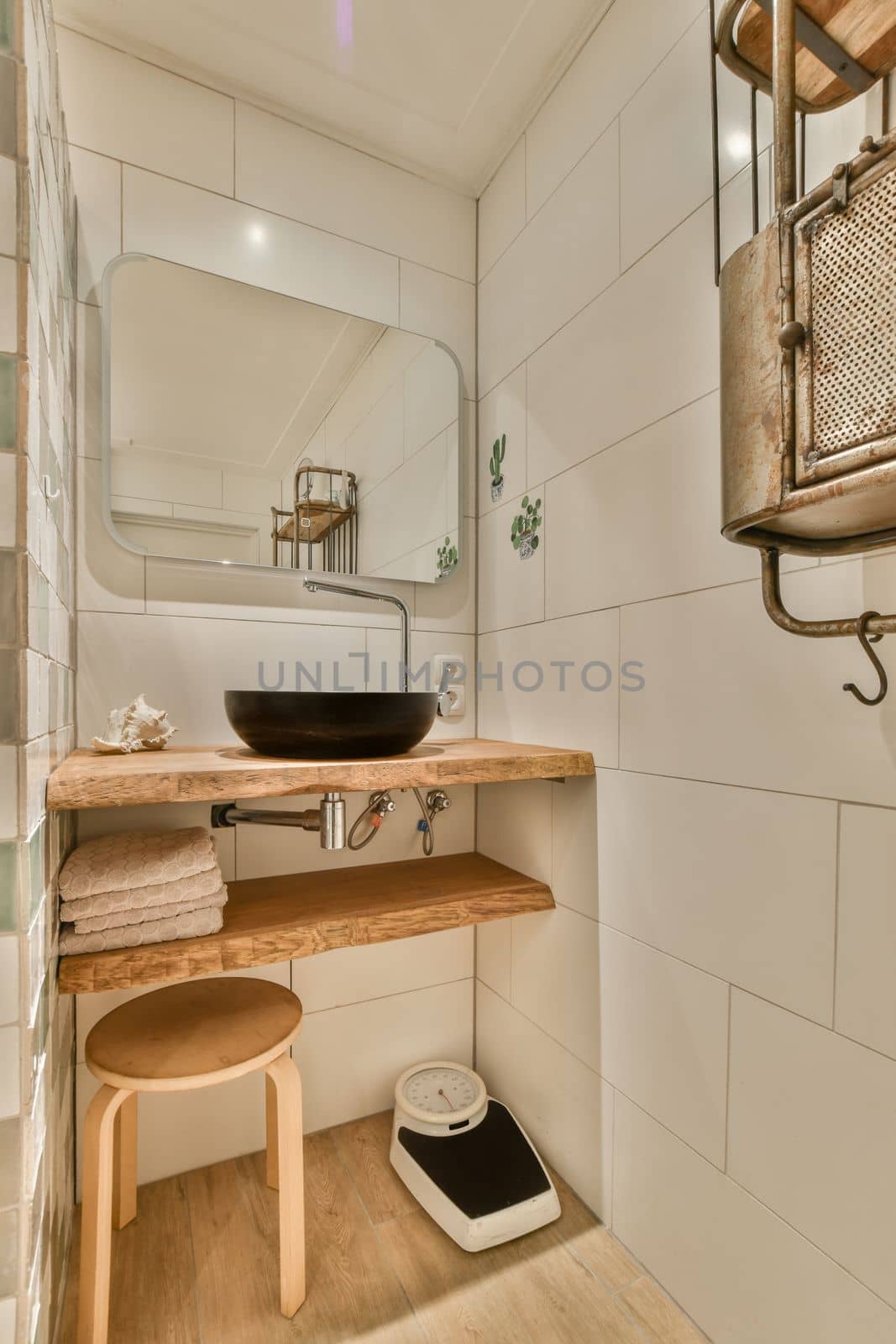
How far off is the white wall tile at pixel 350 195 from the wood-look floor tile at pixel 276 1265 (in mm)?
2168

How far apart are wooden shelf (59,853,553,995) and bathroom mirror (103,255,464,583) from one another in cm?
72

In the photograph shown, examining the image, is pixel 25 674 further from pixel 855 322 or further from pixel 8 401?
pixel 855 322

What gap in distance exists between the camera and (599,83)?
1.32 metres

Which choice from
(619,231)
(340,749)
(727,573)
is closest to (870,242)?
(727,573)

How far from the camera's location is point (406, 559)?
1667 mm

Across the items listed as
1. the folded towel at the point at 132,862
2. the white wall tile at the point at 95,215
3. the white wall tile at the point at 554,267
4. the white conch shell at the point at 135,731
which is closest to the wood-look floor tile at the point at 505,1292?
the folded towel at the point at 132,862

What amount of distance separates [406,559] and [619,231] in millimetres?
815

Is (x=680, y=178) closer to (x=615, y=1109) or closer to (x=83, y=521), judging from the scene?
(x=83, y=521)

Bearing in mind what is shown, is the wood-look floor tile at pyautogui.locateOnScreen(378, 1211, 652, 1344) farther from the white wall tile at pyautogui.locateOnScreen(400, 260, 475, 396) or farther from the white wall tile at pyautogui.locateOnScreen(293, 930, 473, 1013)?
the white wall tile at pyautogui.locateOnScreen(400, 260, 475, 396)

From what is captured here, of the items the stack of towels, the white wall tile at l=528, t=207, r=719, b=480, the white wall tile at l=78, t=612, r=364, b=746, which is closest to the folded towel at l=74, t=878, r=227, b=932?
the stack of towels

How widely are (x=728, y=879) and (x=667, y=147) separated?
4.06 ft

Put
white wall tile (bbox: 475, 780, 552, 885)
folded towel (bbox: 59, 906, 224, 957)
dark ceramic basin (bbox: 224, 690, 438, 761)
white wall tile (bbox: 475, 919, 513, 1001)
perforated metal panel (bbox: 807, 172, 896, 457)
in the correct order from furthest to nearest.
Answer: white wall tile (bbox: 475, 919, 513, 1001)
white wall tile (bbox: 475, 780, 552, 885)
dark ceramic basin (bbox: 224, 690, 438, 761)
folded towel (bbox: 59, 906, 224, 957)
perforated metal panel (bbox: 807, 172, 896, 457)

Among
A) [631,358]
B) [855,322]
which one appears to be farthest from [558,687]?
[855,322]

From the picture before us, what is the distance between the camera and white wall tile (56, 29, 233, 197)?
1342 millimetres
